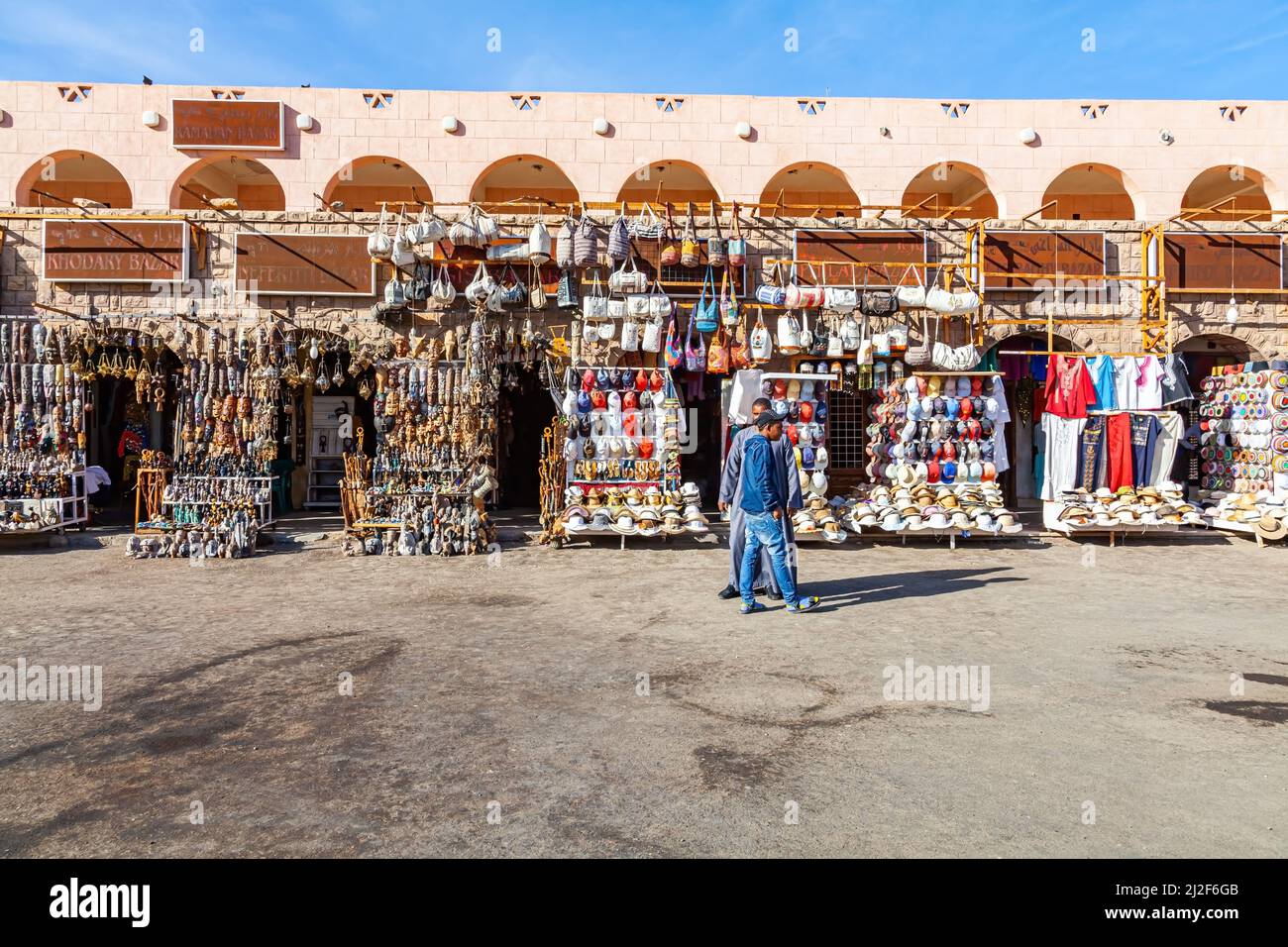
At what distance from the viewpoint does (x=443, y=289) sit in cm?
1280

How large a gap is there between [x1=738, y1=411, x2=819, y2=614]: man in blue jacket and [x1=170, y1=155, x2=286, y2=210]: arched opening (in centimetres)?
1429

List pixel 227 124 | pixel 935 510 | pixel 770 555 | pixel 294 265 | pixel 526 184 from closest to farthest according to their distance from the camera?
1. pixel 770 555
2. pixel 935 510
3. pixel 294 265
4. pixel 227 124
5. pixel 526 184

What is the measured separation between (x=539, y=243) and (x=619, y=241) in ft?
4.26

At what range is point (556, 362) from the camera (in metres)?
13.1

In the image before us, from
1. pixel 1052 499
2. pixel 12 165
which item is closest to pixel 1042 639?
pixel 1052 499

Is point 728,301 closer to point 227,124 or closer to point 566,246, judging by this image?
point 566,246

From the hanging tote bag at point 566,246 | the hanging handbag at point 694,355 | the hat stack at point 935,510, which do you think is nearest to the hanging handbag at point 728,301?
the hanging handbag at point 694,355

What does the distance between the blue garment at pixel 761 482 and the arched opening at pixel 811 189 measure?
12.3m

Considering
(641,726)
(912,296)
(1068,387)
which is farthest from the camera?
(912,296)

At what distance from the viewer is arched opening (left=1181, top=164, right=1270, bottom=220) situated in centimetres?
1563

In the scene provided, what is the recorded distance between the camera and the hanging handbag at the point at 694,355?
41.8 feet

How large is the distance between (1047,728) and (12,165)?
1867 centimetres

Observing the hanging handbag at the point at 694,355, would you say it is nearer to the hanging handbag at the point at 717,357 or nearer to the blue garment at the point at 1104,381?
the hanging handbag at the point at 717,357

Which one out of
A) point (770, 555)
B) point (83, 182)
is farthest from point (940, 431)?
point (83, 182)
